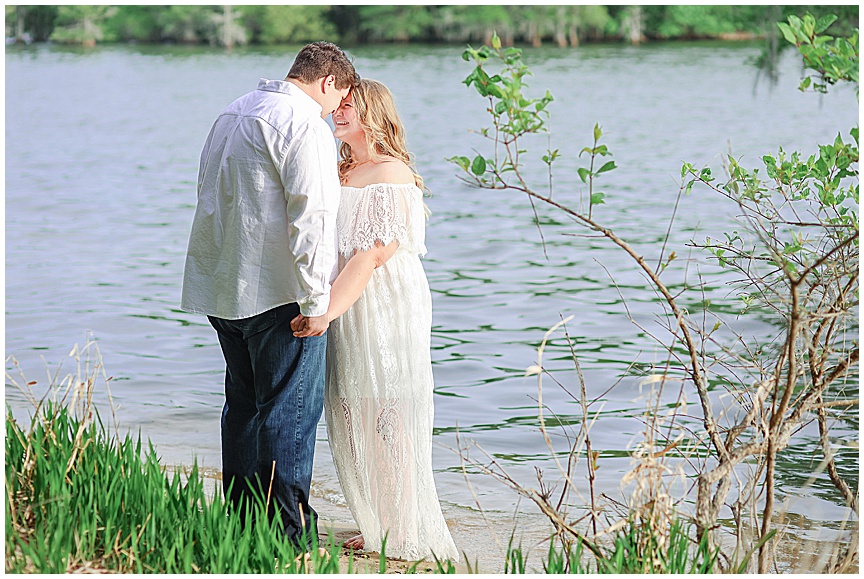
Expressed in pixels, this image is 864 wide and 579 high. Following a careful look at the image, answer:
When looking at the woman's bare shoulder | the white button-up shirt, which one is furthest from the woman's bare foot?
the woman's bare shoulder

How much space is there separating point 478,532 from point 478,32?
174 ft

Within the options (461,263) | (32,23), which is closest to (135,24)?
(32,23)

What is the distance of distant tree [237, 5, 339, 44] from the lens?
52963 mm

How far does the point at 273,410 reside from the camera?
3875 mm

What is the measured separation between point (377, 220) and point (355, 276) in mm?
225

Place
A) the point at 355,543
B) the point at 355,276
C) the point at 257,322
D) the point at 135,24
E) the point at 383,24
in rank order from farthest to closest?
1. the point at 135,24
2. the point at 383,24
3. the point at 355,543
4. the point at 355,276
5. the point at 257,322

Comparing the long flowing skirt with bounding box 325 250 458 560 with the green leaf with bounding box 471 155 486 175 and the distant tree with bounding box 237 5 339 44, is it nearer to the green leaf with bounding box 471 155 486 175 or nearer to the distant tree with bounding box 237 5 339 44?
the green leaf with bounding box 471 155 486 175

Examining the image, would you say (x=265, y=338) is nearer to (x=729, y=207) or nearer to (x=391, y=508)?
(x=391, y=508)

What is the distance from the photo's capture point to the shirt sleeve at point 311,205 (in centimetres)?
362

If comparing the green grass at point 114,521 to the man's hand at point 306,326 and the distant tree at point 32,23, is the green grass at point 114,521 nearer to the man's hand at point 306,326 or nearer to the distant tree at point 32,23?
the man's hand at point 306,326

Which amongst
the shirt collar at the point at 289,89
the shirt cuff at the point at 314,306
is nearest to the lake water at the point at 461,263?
the shirt collar at the point at 289,89

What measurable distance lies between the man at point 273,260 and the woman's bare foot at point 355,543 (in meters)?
0.38

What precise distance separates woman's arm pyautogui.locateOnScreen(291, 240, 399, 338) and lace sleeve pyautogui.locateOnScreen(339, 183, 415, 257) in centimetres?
3

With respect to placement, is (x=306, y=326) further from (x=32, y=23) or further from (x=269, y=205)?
(x=32, y=23)
